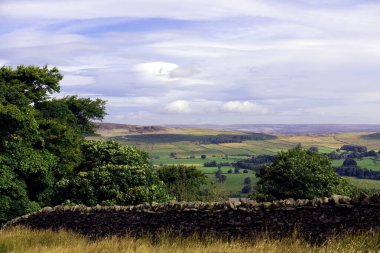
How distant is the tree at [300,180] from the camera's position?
35.2 m

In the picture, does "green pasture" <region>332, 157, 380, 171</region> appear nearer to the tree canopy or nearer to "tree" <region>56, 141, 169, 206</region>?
the tree canopy

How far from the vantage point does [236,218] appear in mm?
13523

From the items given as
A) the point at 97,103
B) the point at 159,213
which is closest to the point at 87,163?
the point at 159,213

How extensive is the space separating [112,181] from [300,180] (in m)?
15.8

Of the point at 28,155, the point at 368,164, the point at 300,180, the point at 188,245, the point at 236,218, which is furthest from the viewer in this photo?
the point at 368,164

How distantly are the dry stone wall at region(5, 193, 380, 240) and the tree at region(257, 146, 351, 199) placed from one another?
67.0ft

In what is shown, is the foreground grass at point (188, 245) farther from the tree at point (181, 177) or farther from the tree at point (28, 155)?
the tree at point (181, 177)

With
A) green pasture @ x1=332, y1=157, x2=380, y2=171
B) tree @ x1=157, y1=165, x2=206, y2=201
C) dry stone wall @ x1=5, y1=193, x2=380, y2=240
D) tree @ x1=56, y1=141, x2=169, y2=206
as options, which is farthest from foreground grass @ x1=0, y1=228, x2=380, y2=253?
green pasture @ x1=332, y1=157, x2=380, y2=171

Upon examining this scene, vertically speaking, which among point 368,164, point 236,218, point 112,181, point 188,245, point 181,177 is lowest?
point 368,164

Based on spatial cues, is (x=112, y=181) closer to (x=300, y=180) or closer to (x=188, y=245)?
(x=188, y=245)

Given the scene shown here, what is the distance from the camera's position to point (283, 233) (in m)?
12.6

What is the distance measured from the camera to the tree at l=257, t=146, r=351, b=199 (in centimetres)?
3522

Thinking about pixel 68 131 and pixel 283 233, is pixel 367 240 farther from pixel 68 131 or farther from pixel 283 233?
pixel 68 131

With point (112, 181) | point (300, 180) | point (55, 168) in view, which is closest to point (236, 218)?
point (112, 181)
